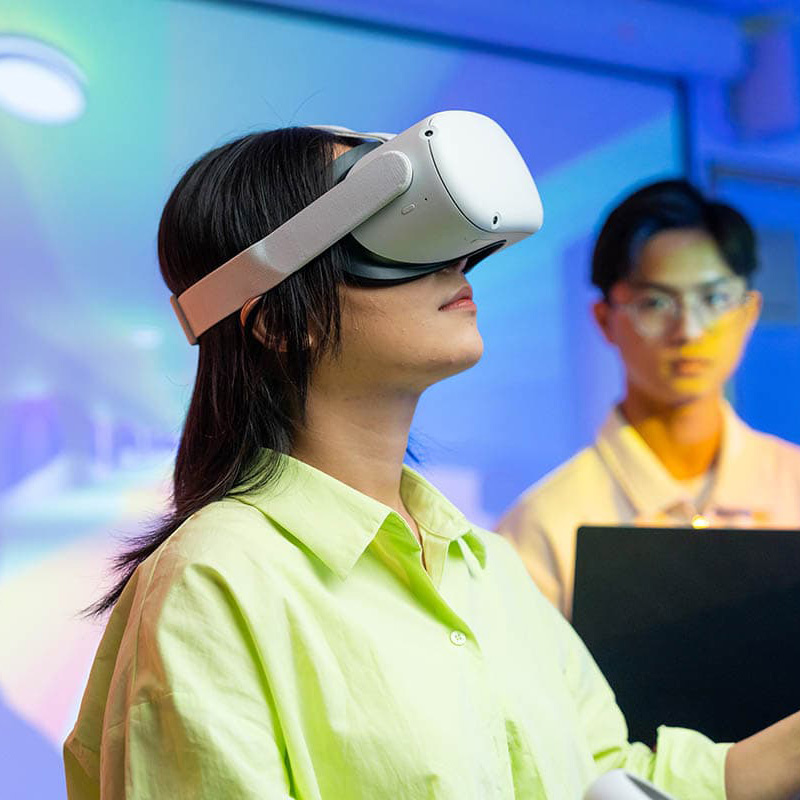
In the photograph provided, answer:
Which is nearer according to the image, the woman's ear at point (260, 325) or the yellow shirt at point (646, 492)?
the woman's ear at point (260, 325)

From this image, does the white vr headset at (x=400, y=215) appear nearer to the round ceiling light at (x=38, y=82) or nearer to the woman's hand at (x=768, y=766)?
the woman's hand at (x=768, y=766)

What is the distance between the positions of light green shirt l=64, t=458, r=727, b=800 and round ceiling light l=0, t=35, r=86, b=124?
134 centimetres

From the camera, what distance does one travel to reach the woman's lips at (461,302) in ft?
4.02

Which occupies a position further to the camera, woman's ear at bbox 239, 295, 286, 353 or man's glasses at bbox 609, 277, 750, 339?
man's glasses at bbox 609, 277, 750, 339

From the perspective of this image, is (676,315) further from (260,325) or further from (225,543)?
(225,543)

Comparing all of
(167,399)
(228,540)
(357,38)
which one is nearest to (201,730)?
(228,540)

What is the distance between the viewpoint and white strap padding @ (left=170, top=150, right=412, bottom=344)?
117 cm

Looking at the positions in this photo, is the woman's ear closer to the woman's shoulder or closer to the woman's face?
the woman's face

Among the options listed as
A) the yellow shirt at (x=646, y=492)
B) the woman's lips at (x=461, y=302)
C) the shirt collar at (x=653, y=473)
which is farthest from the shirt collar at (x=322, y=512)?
the shirt collar at (x=653, y=473)

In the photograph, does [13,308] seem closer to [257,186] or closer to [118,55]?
[118,55]

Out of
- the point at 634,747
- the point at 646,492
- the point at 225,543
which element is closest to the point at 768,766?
the point at 634,747

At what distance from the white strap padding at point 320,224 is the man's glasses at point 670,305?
134cm

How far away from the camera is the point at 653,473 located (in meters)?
2.38

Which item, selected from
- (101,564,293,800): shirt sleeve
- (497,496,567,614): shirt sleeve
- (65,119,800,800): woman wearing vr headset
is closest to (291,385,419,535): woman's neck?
(65,119,800,800): woman wearing vr headset
